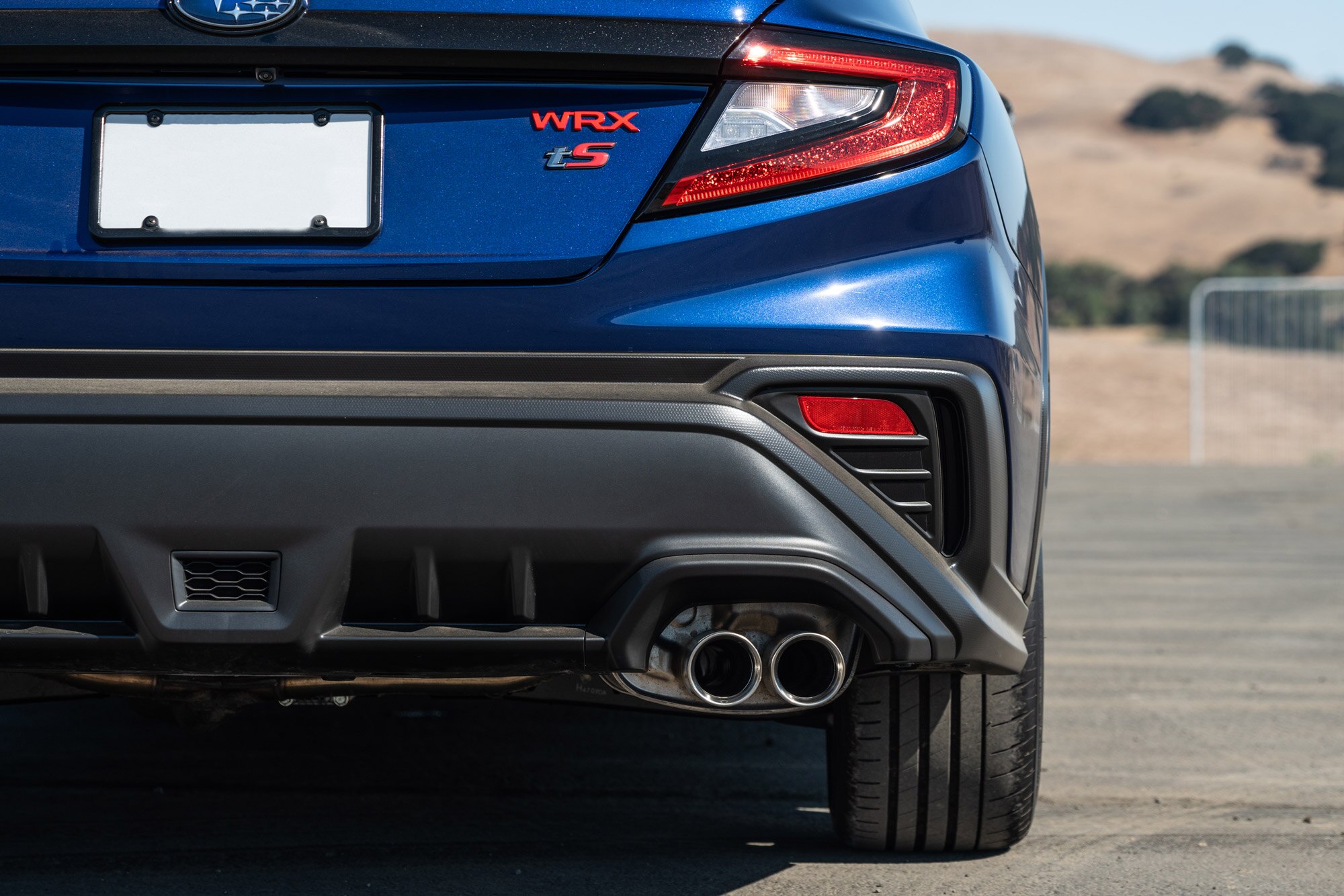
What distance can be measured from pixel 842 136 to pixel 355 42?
673 millimetres

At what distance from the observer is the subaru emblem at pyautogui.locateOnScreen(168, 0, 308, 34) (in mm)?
2047

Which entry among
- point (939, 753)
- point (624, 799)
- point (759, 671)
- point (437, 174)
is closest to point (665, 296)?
point (437, 174)

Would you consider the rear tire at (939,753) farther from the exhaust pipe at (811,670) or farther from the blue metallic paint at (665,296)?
the blue metallic paint at (665,296)

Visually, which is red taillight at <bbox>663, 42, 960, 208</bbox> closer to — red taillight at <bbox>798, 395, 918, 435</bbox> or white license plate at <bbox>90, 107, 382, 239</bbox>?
Result: red taillight at <bbox>798, 395, 918, 435</bbox>

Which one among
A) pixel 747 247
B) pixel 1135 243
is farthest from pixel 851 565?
Result: pixel 1135 243

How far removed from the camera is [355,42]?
81.0 inches

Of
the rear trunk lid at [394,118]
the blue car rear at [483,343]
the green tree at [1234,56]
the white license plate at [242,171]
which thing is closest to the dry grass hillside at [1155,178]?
the green tree at [1234,56]

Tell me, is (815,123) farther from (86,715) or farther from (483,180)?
(86,715)

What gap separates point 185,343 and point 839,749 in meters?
1.34

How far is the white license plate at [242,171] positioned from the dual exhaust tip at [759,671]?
2.45 feet

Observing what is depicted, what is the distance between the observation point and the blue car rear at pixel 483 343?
2.01 metres

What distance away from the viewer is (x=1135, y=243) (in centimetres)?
5797

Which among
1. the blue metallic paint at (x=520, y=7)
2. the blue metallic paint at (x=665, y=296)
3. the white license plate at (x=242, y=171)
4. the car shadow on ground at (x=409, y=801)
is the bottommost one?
the car shadow on ground at (x=409, y=801)

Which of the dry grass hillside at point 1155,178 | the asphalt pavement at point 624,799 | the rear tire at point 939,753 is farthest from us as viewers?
the dry grass hillside at point 1155,178
